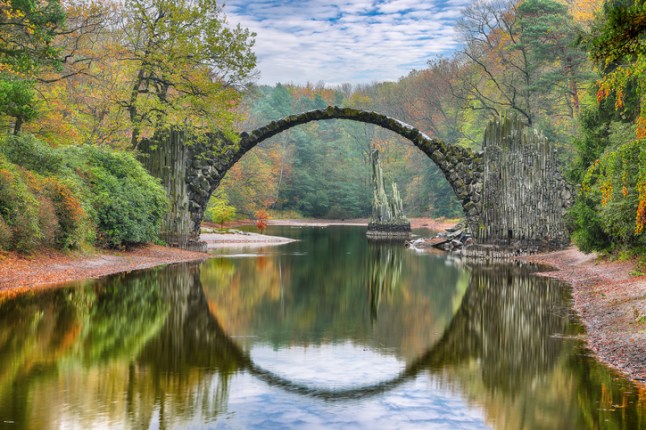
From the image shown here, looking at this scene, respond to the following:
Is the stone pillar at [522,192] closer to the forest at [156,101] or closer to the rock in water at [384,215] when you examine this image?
the forest at [156,101]

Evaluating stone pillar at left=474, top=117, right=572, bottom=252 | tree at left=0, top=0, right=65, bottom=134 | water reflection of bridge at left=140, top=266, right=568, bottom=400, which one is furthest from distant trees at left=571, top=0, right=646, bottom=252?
tree at left=0, top=0, right=65, bottom=134

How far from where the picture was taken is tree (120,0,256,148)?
2428 cm

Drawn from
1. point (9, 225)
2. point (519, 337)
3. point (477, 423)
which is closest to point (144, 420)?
point (477, 423)

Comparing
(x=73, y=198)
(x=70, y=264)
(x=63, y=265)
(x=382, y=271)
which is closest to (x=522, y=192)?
(x=382, y=271)

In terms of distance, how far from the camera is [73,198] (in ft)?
60.3

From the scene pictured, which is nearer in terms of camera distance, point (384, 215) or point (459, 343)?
point (459, 343)

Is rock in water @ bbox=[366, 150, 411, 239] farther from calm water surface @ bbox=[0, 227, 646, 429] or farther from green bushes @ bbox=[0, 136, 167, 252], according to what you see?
calm water surface @ bbox=[0, 227, 646, 429]

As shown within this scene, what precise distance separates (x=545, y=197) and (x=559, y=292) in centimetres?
1037

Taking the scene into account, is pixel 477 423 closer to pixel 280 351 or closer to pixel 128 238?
pixel 280 351

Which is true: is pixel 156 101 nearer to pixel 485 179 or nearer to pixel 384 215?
pixel 485 179

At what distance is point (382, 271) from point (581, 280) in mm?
6544

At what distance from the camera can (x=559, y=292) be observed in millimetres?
15695

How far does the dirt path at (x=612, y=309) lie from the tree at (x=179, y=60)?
13623mm

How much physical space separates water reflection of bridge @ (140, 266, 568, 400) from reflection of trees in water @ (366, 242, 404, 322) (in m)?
2.04
